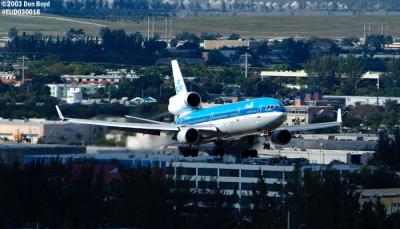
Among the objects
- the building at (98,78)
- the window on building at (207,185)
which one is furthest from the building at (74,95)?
the window on building at (207,185)

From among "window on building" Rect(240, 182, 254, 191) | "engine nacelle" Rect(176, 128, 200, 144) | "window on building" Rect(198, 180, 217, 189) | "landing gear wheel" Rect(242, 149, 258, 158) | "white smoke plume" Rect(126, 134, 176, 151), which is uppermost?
"engine nacelle" Rect(176, 128, 200, 144)

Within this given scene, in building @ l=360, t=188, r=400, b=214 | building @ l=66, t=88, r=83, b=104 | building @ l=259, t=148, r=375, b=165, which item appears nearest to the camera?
building @ l=360, t=188, r=400, b=214

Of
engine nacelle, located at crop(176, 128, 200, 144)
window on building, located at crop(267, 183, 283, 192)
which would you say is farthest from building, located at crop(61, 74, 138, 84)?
engine nacelle, located at crop(176, 128, 200, 144)

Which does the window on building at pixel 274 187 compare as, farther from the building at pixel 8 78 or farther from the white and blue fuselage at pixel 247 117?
the building at pixel 8 78

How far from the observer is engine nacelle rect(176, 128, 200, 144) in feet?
246

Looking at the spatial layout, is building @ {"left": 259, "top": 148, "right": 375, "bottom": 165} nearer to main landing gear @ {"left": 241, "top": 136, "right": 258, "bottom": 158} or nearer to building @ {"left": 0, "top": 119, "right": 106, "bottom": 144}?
building @ {"left": 0, "top": 119, "right": 106, "bottom": 144}

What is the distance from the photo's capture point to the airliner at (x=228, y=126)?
242 feet

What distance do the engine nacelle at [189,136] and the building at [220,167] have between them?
78.6ft

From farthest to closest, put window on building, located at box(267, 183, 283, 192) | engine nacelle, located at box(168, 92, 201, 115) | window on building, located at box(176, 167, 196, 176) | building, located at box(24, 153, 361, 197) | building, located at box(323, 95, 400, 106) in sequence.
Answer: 1. building, located at box(323, 95, 400, 106)
2. window on building, located at box(176, 167, 196, 176)
3. building, located at box(24, 153, 361, 197)
4. window on building, located at box(267, 183, 283, 192)
5. engine nacelle, located at box(168, 92, 201, 115)

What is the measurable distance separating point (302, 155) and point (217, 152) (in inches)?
1913

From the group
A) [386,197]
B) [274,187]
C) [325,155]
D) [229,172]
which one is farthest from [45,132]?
[386,197]

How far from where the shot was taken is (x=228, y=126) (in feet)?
246

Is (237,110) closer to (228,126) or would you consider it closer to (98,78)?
(228,126)

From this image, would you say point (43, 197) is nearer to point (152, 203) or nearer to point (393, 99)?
point (152, 203)
